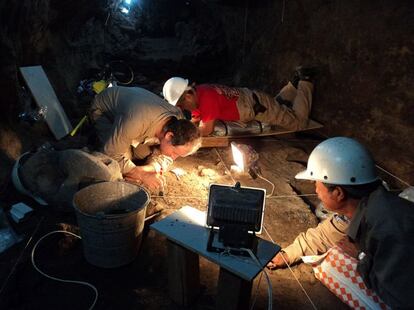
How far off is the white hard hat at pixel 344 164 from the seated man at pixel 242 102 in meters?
A: 2.74

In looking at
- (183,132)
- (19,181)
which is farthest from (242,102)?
(19,181)

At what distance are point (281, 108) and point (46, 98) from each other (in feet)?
13.9

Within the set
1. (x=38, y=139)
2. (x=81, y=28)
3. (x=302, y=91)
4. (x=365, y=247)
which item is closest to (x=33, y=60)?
(x=38, y=139)

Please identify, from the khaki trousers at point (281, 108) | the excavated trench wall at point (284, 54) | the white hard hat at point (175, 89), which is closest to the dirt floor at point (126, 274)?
the excavated trench wall at point (284, 54)

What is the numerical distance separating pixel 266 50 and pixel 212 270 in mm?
6102

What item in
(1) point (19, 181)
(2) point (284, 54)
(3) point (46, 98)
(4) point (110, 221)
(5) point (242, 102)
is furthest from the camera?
(2) point (284, 54)

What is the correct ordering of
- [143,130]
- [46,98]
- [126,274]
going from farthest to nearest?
[46,98] → [143,130] → [126,274]

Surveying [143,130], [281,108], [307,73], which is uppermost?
[307,73]

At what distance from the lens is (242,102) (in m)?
5.55

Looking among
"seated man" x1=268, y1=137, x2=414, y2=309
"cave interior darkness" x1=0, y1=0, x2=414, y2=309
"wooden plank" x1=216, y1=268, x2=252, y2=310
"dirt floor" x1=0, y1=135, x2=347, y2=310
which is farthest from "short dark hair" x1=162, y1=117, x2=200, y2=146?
"wooden plank" x1=216, y1=268, x2=252, y2=310

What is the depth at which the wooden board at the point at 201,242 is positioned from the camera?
6.66 ft

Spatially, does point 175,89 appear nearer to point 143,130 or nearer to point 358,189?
point 143,130

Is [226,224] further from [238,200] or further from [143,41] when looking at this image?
[143,41]

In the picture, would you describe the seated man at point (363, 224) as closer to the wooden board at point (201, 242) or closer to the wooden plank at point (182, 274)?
the wooden board at point (201, 242)
